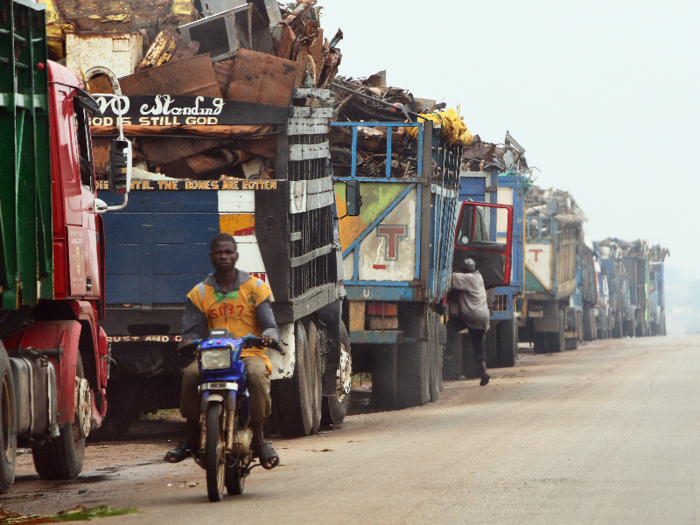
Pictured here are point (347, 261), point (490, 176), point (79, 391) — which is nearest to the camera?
point (79, 391)

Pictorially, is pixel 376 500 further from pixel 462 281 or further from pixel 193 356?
pixel 462 281

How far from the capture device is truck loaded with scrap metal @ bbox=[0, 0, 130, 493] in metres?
6.50

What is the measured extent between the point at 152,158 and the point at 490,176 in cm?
1015

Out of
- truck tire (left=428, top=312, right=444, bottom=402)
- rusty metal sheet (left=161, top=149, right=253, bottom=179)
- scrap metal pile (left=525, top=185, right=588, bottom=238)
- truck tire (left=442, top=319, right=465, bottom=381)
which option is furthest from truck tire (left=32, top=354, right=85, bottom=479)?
scrap metal pile (left=525, top=185, right=588, bottom=238)

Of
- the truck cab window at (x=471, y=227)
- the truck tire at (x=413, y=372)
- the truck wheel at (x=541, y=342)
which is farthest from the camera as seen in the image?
the truck wheel at (x=541, y=342)

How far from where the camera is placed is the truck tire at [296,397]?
1026 centimetres

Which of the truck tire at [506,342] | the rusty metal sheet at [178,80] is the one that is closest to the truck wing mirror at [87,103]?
the rusty metal sheet at [178,80]

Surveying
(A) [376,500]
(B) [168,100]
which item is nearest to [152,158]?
(B) [168,100]

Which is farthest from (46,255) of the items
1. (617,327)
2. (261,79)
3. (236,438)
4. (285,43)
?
(617,327)

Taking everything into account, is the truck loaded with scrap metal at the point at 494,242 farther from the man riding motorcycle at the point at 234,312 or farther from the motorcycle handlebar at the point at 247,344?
the motorcycle handlebar at the point at 247,344

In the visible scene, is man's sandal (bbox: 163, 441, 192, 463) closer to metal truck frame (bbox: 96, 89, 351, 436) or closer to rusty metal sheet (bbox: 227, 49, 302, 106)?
metal truck frame (bbox: 96, 89, 351, 436)

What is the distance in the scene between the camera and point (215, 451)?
21.0 feet

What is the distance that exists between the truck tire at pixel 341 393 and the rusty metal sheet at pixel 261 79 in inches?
116

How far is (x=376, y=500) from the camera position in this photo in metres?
6.54
